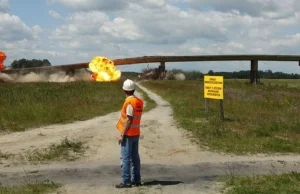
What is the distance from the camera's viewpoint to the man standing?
10.4m

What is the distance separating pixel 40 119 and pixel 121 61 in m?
70.4

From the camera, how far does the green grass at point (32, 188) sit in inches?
391

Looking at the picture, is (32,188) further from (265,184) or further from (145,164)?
(265,184)

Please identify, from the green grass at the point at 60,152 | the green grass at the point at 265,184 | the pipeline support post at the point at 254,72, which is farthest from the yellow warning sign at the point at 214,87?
the pipeline support post at the point at 254,72

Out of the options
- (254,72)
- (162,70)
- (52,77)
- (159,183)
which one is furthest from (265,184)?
(162,70)

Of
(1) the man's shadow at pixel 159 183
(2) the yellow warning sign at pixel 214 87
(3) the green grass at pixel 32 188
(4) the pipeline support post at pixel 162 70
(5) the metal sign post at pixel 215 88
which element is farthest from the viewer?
(4) the pipeline support post at pixel 162 70

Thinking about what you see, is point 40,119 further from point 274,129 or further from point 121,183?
point 121,183

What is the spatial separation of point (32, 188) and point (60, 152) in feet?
Result: 15.8

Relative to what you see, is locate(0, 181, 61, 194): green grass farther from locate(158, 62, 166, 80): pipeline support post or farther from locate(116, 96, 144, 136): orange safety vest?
locate(158, 62, 166, 80): pipeline support post

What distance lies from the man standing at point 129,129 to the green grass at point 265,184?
7.38ft

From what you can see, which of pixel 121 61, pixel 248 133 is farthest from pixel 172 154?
pixel 121 61

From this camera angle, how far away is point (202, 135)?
741 inches

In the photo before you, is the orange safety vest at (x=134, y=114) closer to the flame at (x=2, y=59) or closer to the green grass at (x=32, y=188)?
the green grass at (x=32, y=188)

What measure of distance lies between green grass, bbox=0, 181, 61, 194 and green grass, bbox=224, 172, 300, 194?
3.90 metres
